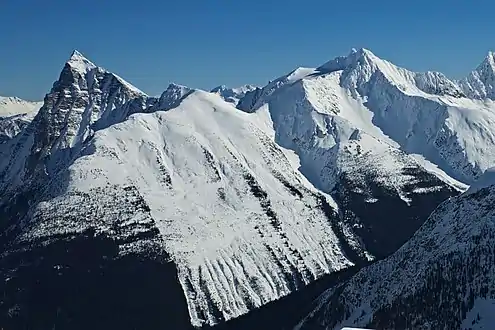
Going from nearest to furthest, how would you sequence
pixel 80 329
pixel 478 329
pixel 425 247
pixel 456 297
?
1. pixel 478 329
2. pixel 456 297
3. pixel 425 247
4. pixel 80 329

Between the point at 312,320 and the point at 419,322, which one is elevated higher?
the point at 312,320

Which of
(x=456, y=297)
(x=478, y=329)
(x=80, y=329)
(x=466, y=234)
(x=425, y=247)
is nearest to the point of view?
(x=478, y=329)

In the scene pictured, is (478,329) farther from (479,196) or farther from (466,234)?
(479,196)

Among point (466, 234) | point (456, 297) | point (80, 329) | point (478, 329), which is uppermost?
point (80, 329)

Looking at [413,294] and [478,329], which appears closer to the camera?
[478,329]

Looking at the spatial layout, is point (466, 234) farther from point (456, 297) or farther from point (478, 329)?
point (478, 329)

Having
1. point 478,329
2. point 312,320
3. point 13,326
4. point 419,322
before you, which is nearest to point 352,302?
point 312,320

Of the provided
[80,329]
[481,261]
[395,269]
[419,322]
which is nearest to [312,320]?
[395,269]
